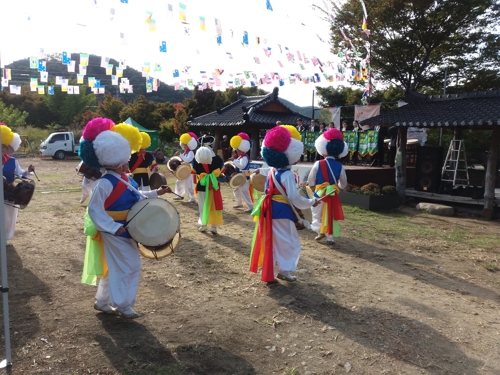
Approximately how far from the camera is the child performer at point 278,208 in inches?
194

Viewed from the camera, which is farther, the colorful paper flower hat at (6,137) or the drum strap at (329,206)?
the drum strap at (329,206)

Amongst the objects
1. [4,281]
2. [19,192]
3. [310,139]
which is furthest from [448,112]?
[4,281]

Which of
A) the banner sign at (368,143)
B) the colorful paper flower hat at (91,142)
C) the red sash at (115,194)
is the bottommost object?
the red sash at (115,194)

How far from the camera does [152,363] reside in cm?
330

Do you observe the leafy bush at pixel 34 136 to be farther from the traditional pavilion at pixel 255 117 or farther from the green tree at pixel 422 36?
the green tree at pixel 422 36

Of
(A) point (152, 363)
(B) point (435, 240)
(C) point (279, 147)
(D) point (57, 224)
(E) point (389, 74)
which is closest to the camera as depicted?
(A) point (152, 363)

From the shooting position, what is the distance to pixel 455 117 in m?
10.2

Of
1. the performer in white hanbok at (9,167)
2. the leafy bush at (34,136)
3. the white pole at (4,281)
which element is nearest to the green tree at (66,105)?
the leafy bush at (34,136)

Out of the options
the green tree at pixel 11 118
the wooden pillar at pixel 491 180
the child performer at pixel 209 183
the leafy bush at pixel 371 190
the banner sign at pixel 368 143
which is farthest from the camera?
the green tree at pixel 11 118

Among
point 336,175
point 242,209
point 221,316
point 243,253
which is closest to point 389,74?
point 242,209

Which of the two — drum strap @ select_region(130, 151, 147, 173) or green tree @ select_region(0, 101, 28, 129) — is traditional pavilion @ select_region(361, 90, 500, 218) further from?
green tree @ select_region(0, 101, 28, 129)

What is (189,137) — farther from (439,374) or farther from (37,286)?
(439,374)

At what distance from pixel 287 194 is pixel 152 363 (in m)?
2.44

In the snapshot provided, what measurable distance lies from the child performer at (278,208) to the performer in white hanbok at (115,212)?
5.54 feet
